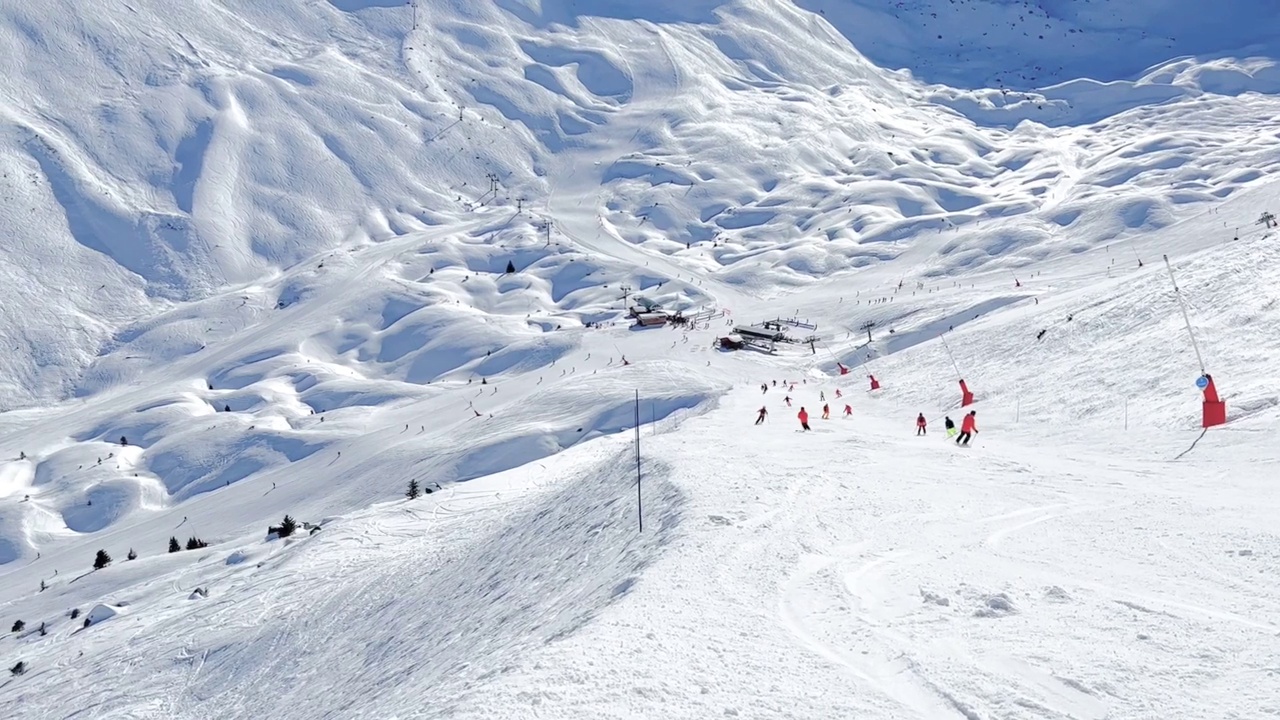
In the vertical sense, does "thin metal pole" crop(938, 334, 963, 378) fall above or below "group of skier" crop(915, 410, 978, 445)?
above

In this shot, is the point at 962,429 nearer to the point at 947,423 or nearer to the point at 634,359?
the point at 947,423

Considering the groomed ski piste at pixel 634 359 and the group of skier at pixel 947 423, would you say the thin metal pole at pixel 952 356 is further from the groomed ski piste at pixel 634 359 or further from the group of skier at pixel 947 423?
the group of skier at pixel 947 423

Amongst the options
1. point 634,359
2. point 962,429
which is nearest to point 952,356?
point 962,429

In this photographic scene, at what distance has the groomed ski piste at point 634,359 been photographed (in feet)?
46.6

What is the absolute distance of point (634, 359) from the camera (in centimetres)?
6762

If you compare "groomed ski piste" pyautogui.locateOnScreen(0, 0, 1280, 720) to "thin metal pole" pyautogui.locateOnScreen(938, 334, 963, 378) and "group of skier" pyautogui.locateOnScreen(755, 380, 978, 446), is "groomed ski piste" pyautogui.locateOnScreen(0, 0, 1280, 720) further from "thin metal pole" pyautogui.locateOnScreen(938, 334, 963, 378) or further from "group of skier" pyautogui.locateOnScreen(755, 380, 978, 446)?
"group of skier" pyautogui.locateOnScreen(755, 380, 978, 446)

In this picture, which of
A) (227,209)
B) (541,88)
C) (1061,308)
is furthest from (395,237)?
(1061,308)

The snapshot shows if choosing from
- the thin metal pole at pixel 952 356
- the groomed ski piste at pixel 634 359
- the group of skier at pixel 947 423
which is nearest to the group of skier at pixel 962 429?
the group of skier at pixel 947 423

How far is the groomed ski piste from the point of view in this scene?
559 inches

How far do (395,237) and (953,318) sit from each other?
65297 mm

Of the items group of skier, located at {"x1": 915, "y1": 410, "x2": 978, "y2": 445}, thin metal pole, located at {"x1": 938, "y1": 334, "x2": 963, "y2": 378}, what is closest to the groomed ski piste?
thin metal pole, located at {"x1": 938, "y1": 334, "x2": 963, "y2": 378}

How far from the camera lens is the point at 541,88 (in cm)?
13900

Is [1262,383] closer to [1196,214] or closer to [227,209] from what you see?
[1196,214]

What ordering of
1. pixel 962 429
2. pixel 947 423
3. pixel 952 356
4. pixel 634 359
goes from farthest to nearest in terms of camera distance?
pixel 634 359, pixel 952 356, pixel 947 423, pixel 962 429
